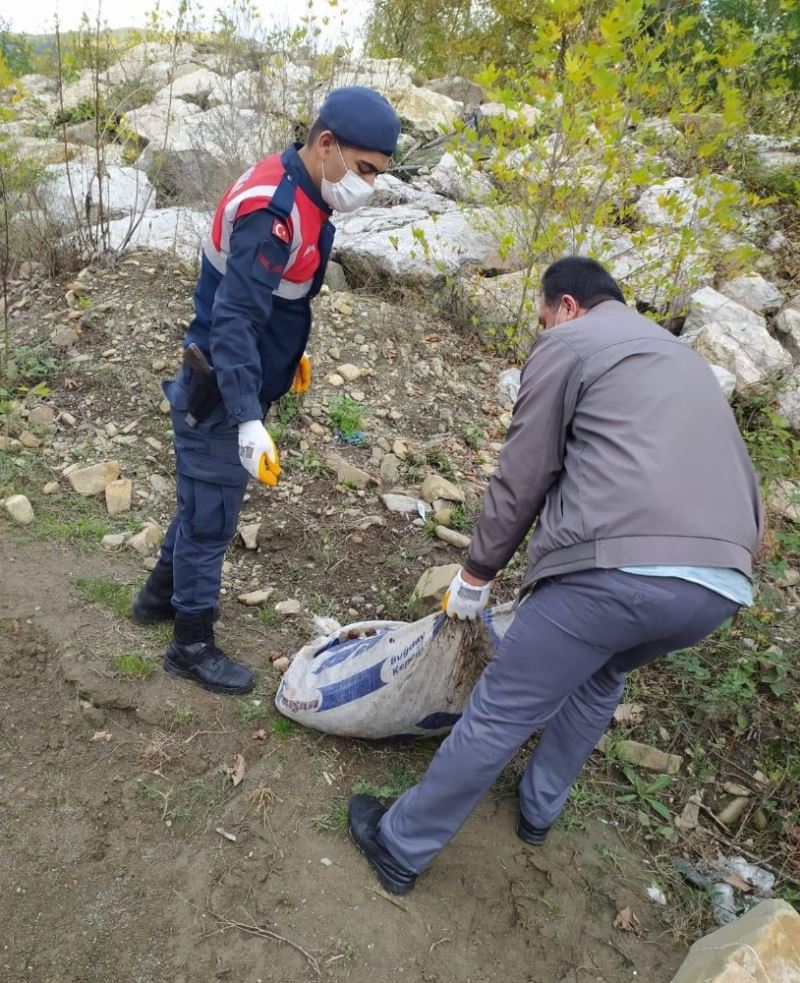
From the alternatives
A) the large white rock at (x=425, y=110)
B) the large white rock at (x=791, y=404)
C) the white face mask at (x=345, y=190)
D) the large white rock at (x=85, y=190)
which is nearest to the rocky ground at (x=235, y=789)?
the white face mask at (x=345, y=190)

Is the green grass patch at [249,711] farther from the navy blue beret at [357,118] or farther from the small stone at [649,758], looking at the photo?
the navy blue beret at [357,118]

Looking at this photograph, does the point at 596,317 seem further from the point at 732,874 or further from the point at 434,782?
the point at 732,874

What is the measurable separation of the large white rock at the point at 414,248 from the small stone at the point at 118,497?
99.8 inches

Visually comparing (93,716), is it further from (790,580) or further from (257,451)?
(790,580)

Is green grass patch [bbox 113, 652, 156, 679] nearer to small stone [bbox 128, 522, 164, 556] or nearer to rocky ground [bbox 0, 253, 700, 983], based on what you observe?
rocky ground [bbox 0, 253, 700, 983]

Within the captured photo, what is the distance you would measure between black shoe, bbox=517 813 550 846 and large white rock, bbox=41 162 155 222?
14.0ft

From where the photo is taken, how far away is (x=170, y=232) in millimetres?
5102

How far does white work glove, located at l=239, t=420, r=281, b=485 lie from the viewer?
1.94 meters

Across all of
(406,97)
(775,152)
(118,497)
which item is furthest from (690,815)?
(406,97)

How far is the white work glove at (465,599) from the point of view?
6.26 feet

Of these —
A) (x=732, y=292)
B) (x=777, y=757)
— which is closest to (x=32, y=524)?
(x=777, y=757)

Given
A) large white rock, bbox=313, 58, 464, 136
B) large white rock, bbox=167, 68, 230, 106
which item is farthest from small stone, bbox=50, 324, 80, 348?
large white rock, bbox=167, 68, 230, 106

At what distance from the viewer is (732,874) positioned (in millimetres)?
2182

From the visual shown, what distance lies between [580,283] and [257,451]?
0.98 meters
